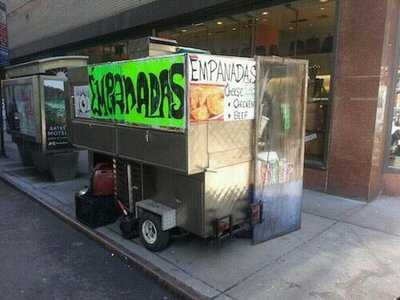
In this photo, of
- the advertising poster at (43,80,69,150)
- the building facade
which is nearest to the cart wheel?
the building facade

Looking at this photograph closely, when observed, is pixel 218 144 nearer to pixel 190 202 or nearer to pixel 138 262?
pixel 190 202

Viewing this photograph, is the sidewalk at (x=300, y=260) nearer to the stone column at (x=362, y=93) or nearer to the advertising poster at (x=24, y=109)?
the stone column at (x=362, y=93)

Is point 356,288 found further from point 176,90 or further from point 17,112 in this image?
point 17,112

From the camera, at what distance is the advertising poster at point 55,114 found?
749 cm

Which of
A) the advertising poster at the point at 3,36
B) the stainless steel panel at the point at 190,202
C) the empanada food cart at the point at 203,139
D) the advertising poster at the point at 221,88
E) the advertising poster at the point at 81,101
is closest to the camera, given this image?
the advertising poster at the point at 221,88

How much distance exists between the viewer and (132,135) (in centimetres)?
423

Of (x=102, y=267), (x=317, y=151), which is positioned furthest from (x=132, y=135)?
(x=317, y=151)

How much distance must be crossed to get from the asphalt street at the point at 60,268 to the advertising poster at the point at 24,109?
286 centimetres

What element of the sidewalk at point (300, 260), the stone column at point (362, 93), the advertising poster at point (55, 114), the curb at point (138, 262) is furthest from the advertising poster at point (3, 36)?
the stone column at point (362, 93)

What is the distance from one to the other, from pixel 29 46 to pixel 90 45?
17.9ft

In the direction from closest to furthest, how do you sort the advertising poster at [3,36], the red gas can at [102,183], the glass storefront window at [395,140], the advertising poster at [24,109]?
the red gas can at [102,183], the glass storefront window at [395,140], the advertising poster at [24,109], the advertising poster at [3,36]

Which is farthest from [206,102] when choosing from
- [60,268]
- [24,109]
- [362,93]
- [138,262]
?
[24,109]

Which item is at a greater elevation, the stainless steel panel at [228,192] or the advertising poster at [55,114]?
the advertising poster at [55,114]

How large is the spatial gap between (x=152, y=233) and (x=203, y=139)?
56.3 inches
